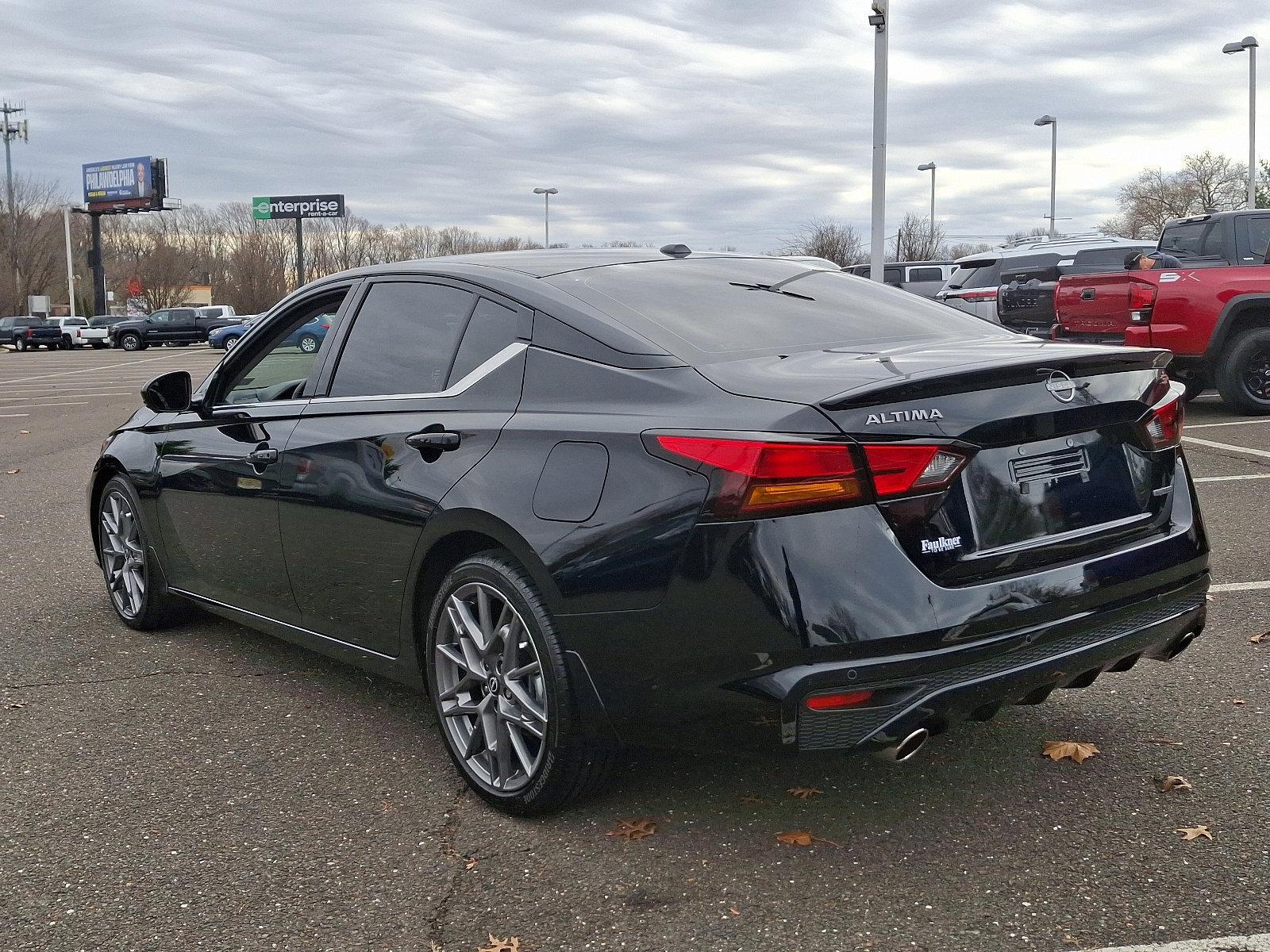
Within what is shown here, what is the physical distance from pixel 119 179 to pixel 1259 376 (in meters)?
88.4

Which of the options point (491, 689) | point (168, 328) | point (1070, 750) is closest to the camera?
point (491, 689)

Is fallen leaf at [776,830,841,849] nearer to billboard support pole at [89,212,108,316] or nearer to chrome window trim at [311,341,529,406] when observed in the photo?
chrome window trim at [311,341,529,406]

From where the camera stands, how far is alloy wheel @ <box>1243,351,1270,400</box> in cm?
1202

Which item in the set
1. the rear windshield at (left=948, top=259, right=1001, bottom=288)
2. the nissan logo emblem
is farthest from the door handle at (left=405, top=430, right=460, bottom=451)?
the rear windshield at (left=948, top=259, right=1001, bottom=288)

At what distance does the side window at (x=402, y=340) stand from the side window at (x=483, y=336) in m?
0.04

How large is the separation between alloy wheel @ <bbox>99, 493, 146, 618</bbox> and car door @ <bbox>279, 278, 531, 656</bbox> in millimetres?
1551

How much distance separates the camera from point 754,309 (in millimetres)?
3803

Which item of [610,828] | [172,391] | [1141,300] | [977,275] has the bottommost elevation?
[610,828]

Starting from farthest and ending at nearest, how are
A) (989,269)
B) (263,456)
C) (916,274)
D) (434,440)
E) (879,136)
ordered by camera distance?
(916,274) → (989,269) → (879,136) → (263,456) → (434,440)

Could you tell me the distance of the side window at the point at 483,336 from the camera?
3664mm

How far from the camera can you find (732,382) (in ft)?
10.1

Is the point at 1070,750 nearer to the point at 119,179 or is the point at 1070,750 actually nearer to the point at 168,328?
the point at 168,328

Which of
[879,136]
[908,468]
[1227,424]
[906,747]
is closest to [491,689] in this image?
[906,747]

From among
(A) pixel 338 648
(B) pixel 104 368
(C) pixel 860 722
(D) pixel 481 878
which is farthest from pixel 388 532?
(B) pixel 104 368
